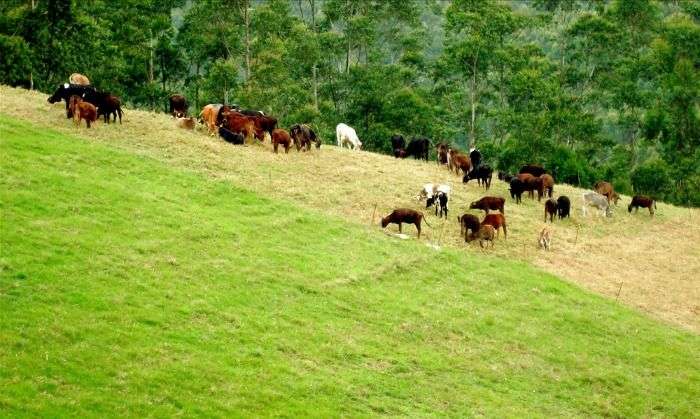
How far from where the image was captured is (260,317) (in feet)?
70.0

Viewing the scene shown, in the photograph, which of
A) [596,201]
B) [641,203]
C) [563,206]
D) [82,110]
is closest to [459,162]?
[563,206]

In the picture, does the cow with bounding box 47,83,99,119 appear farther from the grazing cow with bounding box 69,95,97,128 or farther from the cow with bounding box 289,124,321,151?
the cow with bounding box 289,124,321,151

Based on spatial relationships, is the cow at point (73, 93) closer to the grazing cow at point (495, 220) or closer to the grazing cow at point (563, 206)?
the grazing cow at point (495, 220)

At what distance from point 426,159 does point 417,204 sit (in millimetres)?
9929

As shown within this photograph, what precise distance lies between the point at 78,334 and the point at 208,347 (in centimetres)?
274

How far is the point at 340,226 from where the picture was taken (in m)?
29.5

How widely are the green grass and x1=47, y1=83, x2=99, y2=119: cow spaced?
291cm

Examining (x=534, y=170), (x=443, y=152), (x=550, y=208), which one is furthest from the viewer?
(x=443, y=152)

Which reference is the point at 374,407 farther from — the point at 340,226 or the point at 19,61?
the point at 19,61

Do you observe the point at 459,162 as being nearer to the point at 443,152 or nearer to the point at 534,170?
the point at 443,152

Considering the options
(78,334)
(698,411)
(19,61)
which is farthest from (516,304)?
(19,61)

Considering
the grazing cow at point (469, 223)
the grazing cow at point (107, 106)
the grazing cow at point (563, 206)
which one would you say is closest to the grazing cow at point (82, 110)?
the grazing cow at point (107, 106)

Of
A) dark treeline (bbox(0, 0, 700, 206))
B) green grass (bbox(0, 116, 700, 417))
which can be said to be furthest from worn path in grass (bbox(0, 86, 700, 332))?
dark treeline (bbox(0, 0, 700, 206))

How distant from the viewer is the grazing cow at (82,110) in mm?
32625
